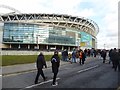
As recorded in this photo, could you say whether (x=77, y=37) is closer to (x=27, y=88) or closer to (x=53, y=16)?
(x=53, y=16)

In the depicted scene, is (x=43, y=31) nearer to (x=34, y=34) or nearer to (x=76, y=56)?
(x=34, y=34)

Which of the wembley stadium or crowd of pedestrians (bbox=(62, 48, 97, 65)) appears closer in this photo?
crowd of pedestrians (bbox=(62, 48, 97, 65))

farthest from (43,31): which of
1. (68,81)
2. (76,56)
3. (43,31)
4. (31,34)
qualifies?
(68,81)

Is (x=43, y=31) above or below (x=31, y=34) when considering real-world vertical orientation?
above

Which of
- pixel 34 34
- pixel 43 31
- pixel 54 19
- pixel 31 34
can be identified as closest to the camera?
pixel 31 34

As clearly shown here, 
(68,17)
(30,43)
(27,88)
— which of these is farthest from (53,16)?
(27,88)

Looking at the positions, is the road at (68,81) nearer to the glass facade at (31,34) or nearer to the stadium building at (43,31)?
the stadium building at (43,31)

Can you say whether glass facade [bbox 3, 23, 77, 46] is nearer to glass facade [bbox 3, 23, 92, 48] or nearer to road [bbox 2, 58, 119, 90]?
glass facade [bbox 3, 23, 92, 48]

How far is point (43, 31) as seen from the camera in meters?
106

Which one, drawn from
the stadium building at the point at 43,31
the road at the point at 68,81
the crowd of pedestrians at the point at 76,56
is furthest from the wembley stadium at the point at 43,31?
the road at the point at 68,81

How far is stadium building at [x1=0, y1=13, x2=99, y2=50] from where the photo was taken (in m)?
102

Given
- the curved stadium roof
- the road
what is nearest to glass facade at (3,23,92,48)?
the curved stadium roof

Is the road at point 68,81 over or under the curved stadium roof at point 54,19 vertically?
under

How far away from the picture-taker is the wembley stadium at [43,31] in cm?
10244
